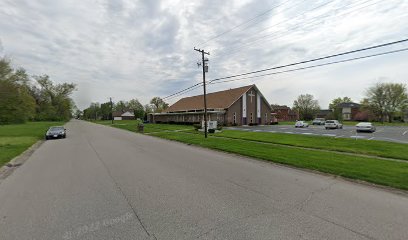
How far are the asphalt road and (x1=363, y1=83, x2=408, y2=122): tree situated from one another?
69.4 metres

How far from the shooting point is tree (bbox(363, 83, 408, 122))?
58625 millimetres

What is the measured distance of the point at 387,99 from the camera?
59.7 meters

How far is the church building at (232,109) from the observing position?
40.6 metres

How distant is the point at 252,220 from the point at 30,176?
749 centimetres

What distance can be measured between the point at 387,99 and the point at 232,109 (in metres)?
47.8

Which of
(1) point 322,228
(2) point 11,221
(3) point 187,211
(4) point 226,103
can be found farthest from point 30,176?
(4) point 226,103

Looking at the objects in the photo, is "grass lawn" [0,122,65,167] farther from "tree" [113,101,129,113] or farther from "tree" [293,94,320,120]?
"tree" [113,101,129,113]

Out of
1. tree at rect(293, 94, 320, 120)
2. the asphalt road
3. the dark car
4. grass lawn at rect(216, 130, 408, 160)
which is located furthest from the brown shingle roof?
tree at rect(293, 94, 320, 120)

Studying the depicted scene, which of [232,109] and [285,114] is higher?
[232,109]

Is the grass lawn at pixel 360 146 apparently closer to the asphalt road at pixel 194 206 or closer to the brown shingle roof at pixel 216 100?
the asphalt road at pixel 194 206

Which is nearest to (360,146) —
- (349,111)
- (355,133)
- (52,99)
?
(355,133)

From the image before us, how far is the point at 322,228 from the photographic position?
3658 mm

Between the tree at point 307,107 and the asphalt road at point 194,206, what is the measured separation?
89928 millimetres

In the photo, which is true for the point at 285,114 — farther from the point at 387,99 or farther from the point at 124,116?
the point at 124,116
